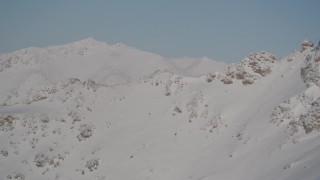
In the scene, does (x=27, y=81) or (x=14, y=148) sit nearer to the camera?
(x=14, y=148)

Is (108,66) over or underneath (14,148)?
over

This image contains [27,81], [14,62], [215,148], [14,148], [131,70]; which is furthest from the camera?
[131,70]

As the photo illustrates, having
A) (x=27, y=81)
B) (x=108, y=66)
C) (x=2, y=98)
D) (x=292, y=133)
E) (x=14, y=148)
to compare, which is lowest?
(x=292, y=133)

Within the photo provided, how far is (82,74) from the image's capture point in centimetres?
7919

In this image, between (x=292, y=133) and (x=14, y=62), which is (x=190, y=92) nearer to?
(x=292, y=133)

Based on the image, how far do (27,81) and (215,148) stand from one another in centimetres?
5262

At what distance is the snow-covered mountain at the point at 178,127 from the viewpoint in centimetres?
2425

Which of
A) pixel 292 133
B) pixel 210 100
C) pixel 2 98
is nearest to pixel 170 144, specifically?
pixel 210 100

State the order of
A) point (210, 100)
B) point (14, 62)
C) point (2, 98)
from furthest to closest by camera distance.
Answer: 1. point (14, 62)
2. point (2, 98)
3. point (210, 100)

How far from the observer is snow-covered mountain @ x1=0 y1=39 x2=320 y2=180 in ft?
79.6

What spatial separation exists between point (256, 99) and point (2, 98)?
48059mm

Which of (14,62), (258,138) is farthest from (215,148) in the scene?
(14,62)

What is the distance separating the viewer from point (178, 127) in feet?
106

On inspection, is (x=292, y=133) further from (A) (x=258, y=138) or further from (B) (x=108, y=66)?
(B) (x=108, y=66)
